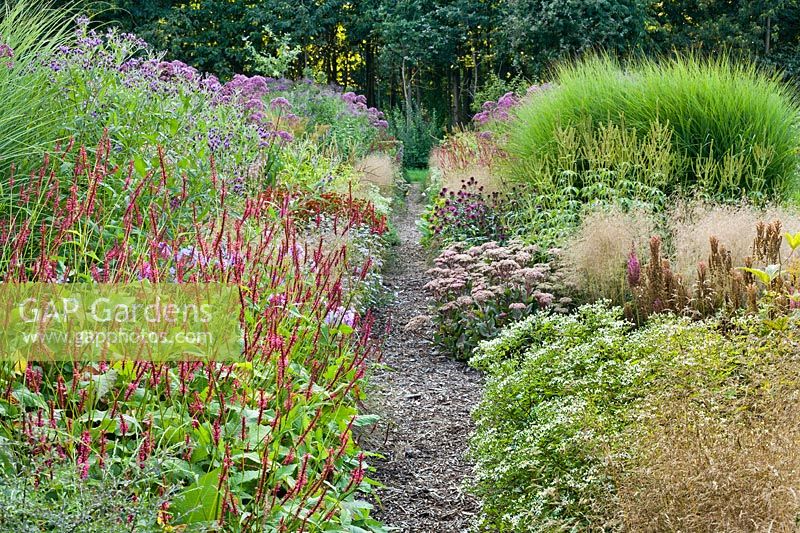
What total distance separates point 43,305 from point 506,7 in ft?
62.6

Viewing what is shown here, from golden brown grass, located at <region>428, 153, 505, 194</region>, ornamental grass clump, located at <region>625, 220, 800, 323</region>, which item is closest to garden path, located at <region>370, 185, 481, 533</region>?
ornamental grass clump, located at <region>625, 220, 800, 323</region>

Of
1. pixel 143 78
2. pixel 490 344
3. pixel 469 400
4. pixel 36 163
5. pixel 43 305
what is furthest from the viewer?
pixel 143 78

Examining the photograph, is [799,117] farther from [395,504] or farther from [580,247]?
[395,504]

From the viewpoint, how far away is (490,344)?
3.71m

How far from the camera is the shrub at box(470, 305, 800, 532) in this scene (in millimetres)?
2125

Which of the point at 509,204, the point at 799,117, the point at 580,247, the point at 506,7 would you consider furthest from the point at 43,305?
the point at 506,7

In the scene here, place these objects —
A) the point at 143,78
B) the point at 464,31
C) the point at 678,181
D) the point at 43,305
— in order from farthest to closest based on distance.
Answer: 1. the point at 464,31
2. the point at 678,181
3. the point at 143,78
4. the point at 43,305

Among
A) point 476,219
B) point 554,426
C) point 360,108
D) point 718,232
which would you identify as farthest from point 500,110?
point 554,426

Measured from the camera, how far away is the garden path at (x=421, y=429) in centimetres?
327

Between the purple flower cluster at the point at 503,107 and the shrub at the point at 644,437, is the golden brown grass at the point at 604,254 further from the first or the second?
the purple flower cluster at the point at 503,107

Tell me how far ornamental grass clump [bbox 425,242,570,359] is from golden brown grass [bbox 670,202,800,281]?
0.84 m

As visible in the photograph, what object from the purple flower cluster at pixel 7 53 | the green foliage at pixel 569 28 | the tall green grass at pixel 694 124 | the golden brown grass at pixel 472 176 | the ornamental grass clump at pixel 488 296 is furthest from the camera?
the green foliage at pixel 569 28

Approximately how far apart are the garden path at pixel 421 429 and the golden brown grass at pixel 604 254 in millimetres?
1011

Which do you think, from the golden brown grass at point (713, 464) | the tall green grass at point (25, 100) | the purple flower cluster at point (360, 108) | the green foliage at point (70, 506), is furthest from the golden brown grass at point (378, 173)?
the green foliage at point (70, 506)
